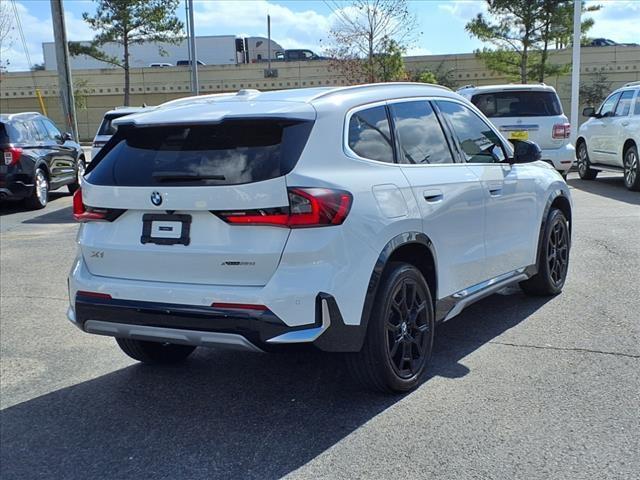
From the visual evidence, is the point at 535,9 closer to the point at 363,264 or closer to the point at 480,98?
the point at 480,98

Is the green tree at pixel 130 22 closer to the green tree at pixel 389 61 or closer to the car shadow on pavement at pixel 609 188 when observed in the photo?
the green tree at pixel 389 61

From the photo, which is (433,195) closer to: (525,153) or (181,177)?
(525,153)

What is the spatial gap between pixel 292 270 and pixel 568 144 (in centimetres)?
1001

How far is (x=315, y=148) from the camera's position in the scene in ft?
11.9

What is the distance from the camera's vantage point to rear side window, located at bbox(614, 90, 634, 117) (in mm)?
12969

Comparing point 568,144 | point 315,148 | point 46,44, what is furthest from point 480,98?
point 46,44

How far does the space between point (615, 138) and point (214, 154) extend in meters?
11.6

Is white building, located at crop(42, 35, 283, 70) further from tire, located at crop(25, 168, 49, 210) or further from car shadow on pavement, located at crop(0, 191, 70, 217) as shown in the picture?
tire, located at crop(25, 168, 49, 210)

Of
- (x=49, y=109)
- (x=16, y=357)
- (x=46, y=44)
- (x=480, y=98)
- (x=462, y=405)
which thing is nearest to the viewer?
(x=462, y=405)

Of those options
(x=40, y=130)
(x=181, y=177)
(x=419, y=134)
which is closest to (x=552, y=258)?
(x=419, y=134)

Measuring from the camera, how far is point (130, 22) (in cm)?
2895

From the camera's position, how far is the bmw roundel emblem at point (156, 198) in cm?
365

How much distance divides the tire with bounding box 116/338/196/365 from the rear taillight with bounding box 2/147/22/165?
9361mm

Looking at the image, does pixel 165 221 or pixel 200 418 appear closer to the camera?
pixel 165 221
